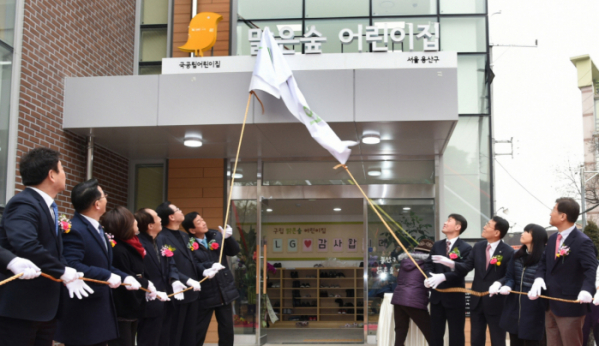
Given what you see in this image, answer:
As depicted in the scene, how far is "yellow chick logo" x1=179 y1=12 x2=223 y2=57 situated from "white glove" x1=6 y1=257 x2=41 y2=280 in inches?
185

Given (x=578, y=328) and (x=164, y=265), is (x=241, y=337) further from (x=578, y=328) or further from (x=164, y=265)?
(x=578, y=328)

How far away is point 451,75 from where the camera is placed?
Result: 611 cm

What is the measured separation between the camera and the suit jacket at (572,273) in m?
4.34

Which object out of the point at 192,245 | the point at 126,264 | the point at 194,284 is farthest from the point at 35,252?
the point at 192,245

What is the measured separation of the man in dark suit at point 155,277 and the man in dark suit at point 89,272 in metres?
0.84

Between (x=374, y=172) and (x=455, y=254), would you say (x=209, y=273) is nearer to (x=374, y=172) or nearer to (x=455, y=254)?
(x=455, y=254)

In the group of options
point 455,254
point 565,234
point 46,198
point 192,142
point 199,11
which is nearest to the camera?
point 46,198

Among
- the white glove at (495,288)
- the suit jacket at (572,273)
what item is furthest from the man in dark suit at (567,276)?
the white glove at (495,288)

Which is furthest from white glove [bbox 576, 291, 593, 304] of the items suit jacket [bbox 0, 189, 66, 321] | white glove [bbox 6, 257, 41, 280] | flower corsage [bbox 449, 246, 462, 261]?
white glove [bbox 6, 257, 41, 280]

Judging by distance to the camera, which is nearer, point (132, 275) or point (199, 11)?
point (132, 275)

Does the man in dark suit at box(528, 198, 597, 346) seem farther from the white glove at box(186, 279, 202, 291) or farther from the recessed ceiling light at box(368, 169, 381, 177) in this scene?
the recessed ceiling light at box(368, 169, 381, 177)

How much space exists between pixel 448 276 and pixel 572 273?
51.7 inches

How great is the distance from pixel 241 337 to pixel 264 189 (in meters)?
2.02

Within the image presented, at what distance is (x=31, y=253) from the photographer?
2920mm
